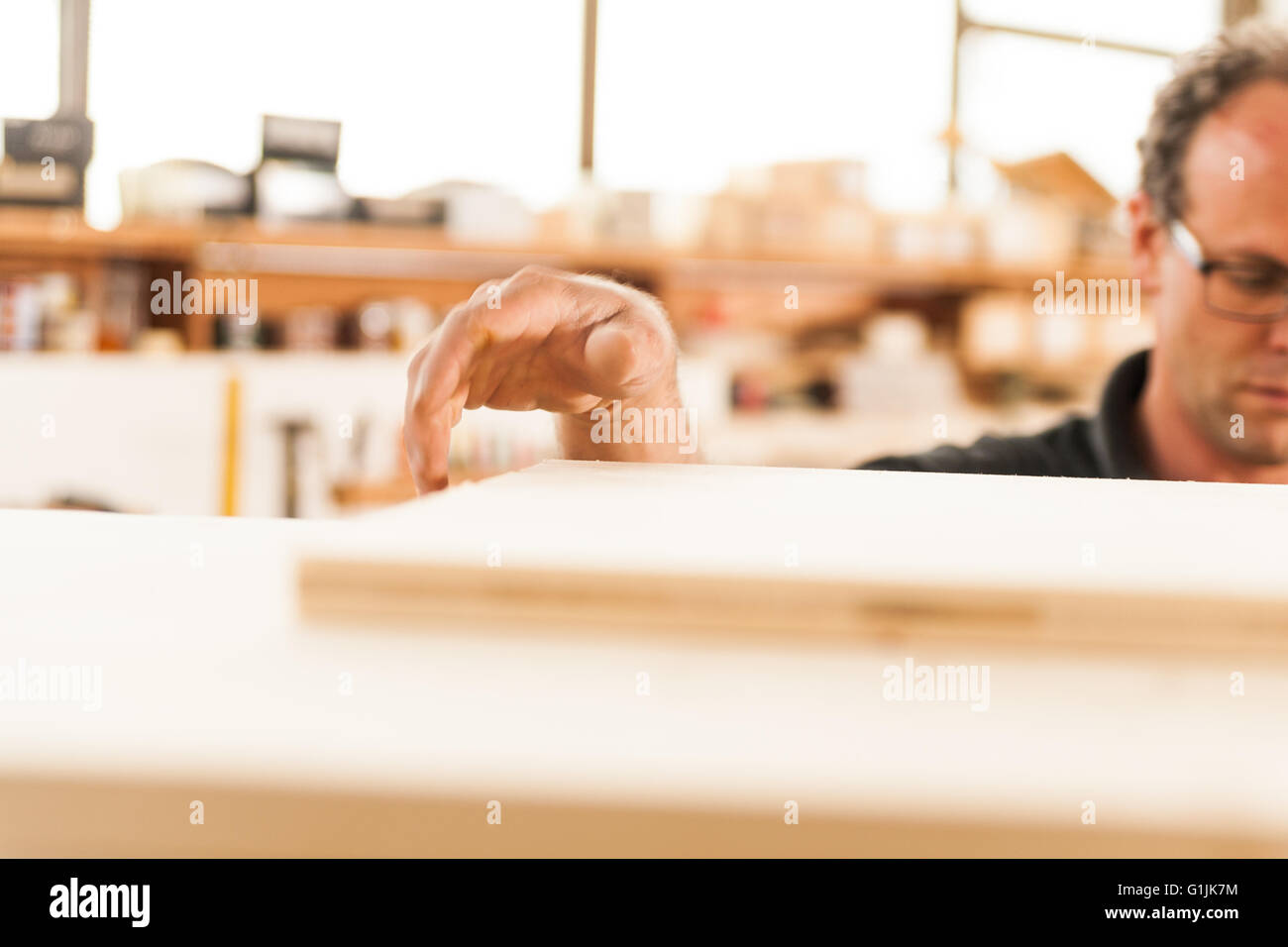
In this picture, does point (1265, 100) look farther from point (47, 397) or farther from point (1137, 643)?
point (47, 397)

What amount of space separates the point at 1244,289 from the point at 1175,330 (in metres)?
0.12

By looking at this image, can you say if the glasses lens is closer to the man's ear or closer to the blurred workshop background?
the man's ear

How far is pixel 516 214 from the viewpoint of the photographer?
3096 mm

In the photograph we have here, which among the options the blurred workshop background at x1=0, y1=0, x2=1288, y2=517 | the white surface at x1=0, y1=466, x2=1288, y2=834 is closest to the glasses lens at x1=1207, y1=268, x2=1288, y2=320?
the white surface at x1=0, y1=466, x2=1288, y2=834

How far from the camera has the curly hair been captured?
1388 millimetres

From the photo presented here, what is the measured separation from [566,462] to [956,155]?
12.5ft

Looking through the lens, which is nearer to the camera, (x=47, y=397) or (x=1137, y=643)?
(x=1137, y=643)

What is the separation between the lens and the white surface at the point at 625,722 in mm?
260

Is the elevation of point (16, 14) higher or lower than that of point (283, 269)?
higher

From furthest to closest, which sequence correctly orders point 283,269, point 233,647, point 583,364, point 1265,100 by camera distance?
point 283,269 → point 1265,100 → point 583,364 → point 233,647

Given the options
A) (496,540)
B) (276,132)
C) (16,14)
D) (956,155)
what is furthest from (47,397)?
(956,155)

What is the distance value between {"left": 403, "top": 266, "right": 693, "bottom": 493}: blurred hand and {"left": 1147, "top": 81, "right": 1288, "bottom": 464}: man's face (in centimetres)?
73
